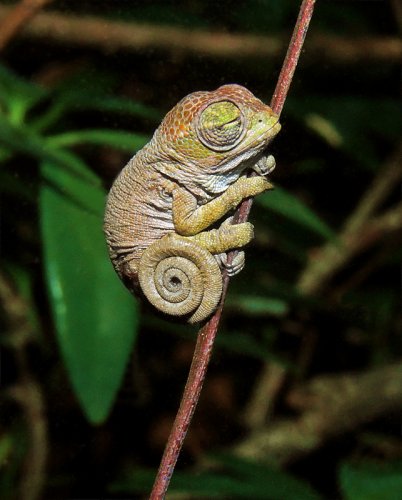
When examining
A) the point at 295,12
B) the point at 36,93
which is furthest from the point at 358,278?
the point at 36,93

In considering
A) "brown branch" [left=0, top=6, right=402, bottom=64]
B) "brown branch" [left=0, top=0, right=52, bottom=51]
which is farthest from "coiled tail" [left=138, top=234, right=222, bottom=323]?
"brown branch" [left=0, top=6, right=402, bottom=64]

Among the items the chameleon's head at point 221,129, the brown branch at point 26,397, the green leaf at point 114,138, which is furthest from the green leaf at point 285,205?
the brown branch at point 26,397

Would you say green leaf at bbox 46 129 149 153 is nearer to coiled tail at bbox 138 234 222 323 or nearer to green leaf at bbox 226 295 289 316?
green leaf at bbox 226 295 289 316

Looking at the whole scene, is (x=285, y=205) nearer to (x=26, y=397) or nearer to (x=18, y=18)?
(x=18, y=18)

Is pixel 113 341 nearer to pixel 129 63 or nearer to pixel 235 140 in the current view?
pixel 235 140

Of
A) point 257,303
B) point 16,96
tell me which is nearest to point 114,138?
point 16,96

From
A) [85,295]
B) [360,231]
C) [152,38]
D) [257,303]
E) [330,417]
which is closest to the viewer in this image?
[85,295]

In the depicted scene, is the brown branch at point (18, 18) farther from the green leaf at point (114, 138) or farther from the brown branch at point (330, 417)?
the brown branch at point (330, 417)
